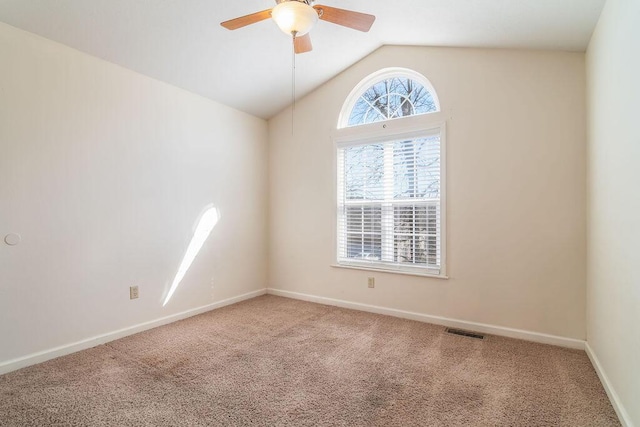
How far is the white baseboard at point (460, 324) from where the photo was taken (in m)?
2.70

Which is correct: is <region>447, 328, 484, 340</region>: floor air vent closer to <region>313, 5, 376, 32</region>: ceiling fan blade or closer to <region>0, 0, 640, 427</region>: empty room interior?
<region>0, 0, 640, 427</region>: empty room interior

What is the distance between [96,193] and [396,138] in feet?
9.53

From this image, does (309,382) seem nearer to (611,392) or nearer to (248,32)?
(611,392)

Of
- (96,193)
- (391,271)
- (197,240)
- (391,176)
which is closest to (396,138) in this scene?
(391,176)

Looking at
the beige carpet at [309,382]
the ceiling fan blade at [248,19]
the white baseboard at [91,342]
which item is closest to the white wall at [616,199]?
the beige carpet at [309,382]

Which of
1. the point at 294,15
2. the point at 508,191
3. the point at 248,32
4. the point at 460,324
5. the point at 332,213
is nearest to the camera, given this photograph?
the point at 294,15

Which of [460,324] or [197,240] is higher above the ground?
[197,240]

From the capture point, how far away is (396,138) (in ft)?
11.6

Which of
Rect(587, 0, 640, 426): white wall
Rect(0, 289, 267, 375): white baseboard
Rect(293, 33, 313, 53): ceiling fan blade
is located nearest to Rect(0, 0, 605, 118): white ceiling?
Rect(587, 0, 640, 426): white wall

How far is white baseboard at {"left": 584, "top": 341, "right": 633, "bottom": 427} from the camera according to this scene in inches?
65.6

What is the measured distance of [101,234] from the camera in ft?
9.04

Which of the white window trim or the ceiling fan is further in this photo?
the white window trim

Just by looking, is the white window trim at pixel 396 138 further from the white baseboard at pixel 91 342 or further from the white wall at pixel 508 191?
the white baseboard at pixel 91 342

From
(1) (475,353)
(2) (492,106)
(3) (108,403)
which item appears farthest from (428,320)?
(3) (108,403)
